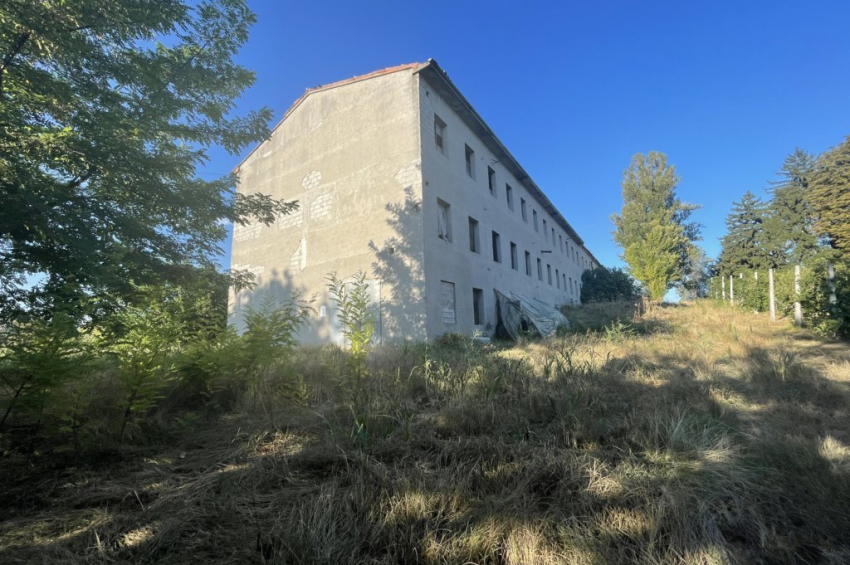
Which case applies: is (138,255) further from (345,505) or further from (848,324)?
(848,324)

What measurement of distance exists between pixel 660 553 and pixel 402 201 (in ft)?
33.7

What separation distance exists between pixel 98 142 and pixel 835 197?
16293mm

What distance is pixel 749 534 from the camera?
200cm

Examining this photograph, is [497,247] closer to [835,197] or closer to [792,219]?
[835,197]

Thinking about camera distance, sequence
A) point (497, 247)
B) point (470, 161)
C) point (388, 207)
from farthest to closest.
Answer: point (497, 247), point (470, 161), point (388, 207)

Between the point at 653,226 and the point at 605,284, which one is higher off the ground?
the point at 653,226

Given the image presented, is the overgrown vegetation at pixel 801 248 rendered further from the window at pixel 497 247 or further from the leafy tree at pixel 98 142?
the leafy tree at pixel 98 142

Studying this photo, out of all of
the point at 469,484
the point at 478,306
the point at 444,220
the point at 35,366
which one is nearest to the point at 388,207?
the point at 444,220

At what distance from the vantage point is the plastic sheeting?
13250 millimetres

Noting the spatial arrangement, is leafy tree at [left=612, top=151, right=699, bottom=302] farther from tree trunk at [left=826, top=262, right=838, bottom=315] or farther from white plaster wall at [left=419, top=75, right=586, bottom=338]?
tree trunk at [left=826, top=262, right=838, bottom=315]

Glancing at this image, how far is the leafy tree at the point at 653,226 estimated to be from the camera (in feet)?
89.2

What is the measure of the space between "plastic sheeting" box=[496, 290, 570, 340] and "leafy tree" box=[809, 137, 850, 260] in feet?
24.9

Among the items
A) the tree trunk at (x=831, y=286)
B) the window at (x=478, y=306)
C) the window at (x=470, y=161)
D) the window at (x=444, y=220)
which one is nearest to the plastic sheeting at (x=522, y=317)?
the window at (x=478, y=306)

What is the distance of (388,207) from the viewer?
449 inches
